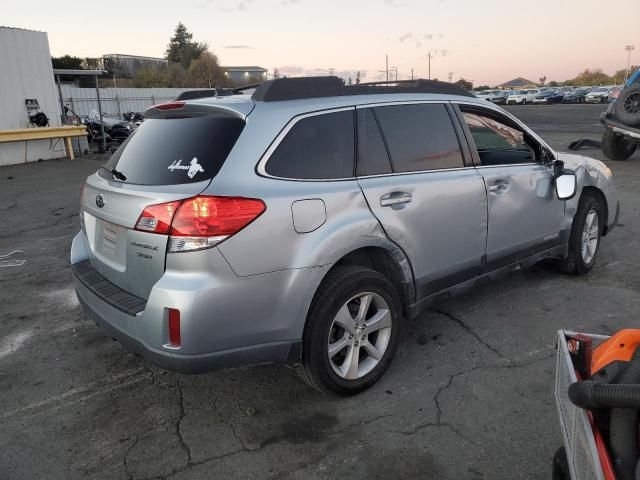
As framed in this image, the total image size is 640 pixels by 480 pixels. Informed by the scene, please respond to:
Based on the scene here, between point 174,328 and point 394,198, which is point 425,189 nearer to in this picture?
point 394,198

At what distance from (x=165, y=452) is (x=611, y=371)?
2107 mm

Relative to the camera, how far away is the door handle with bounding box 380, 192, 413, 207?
313 centimetres

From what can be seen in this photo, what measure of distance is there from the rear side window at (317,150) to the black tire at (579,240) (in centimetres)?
274

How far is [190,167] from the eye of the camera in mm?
2693

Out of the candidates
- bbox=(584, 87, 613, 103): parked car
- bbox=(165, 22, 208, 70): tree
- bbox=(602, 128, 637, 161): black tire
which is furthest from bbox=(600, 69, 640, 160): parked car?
bbox=(165, 22, 208, 70): tree

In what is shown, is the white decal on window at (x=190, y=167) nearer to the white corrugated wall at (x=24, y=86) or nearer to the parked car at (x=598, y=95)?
the white corrugated wall at (x=24, y=86)

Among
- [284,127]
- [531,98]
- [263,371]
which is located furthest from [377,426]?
[531,98]

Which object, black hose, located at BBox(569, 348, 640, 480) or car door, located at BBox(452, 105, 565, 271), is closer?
black hose, located at BBox(569, 348, 640, 480)

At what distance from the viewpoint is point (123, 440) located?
2.79m

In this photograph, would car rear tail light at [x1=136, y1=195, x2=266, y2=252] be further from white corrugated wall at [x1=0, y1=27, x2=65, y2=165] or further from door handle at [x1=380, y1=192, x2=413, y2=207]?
white corrugated wall at [x1=0, y1=27, x2=65, y2=165]

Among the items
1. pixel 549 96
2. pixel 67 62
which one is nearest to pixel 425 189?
pixel 67 62

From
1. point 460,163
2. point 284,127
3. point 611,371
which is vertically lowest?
point 611,371

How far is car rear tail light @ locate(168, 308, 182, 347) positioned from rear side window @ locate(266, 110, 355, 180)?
→ 85cm

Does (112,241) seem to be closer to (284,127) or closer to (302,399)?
(284,127)
